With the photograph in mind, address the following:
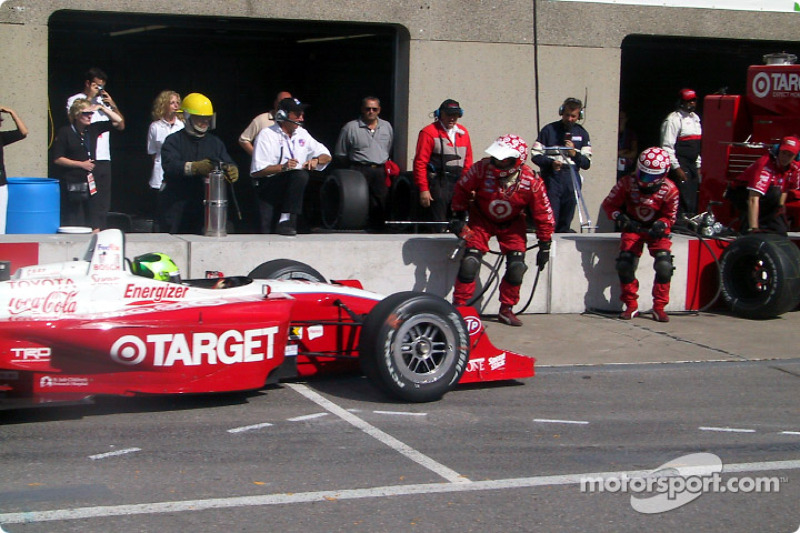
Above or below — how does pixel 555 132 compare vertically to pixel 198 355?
above

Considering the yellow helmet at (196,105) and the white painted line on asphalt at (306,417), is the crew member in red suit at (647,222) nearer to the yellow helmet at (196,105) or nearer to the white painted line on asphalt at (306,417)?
the yellow helmet at (196,105)

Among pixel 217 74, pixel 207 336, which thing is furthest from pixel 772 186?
pixel 217 74

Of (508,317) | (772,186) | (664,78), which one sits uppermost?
(664,78)

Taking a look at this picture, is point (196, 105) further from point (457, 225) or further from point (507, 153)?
point (507, 153)

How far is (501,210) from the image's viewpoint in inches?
375

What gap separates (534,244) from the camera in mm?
10555

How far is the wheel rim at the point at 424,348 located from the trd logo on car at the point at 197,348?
0.84 metres

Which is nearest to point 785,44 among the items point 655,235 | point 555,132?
point 555,132

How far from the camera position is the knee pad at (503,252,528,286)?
955 centimetres

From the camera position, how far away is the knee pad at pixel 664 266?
32.7ft

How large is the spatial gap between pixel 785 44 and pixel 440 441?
12.7 meters

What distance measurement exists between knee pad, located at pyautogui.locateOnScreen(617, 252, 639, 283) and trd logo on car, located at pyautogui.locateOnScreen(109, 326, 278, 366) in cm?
454

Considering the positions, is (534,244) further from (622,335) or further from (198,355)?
(198,355)

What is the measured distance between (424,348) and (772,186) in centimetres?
559
